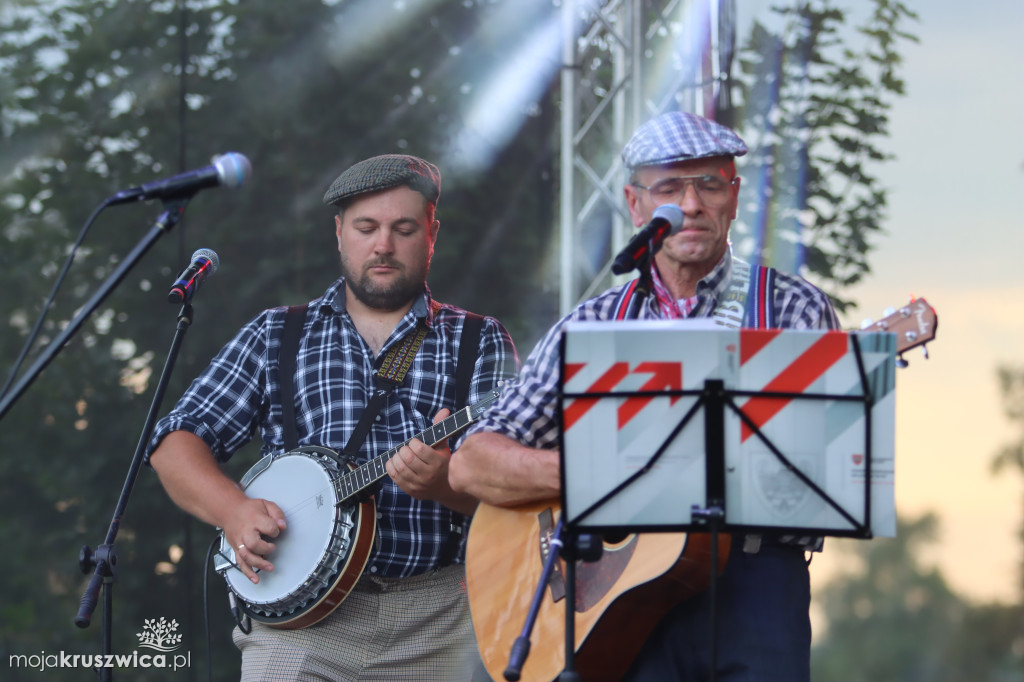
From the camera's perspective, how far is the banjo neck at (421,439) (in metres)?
2.98

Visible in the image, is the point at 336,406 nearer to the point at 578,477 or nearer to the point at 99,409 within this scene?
the point at 578,477

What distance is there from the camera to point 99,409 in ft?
19.1

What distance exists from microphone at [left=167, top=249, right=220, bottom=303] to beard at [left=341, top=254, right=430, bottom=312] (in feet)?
1.27

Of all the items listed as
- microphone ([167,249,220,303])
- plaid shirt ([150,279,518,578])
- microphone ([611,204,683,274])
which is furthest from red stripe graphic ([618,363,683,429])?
microphone ([167,249,220,303])

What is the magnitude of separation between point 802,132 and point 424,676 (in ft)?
11.9

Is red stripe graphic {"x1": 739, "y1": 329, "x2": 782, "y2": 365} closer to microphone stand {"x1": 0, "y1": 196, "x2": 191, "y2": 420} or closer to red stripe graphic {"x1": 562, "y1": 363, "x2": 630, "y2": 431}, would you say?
red stripe graphic {"x1": 562, "y1": 363, "x2": 630, "y2": 431}

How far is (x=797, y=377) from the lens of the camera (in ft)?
6.26

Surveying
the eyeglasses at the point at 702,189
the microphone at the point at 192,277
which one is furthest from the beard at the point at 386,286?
the eyeglasses at the point at 702,189

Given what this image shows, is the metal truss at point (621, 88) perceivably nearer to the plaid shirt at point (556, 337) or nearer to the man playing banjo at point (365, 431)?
the man playing banjo at point (365, 431)

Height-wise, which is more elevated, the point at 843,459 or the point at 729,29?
the point at 729,29

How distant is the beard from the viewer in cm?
319

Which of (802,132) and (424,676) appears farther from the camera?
(802,132)

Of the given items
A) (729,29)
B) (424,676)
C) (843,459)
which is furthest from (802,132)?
(843,459)

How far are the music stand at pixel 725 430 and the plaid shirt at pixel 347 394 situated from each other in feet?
3.86
